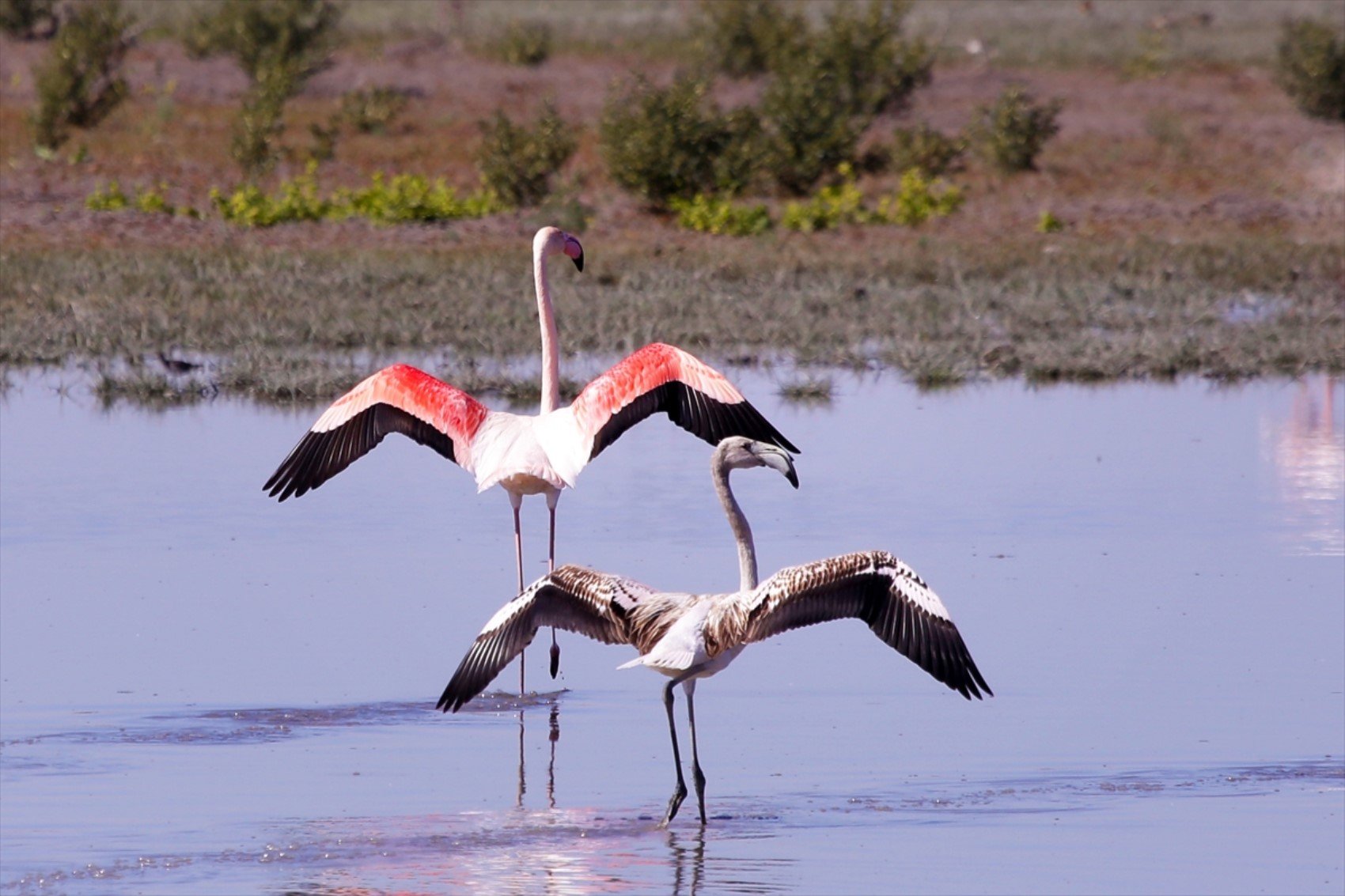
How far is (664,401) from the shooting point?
8547 mm

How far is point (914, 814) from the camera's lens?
631 centimetres

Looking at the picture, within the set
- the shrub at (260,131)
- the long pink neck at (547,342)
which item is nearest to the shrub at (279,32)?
the shrub at (260,131)

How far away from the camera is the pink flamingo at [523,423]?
8.45 m

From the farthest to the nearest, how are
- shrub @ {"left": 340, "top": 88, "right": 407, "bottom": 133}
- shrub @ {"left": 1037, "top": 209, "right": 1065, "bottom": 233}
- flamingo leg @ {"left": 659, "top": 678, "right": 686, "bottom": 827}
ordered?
shrub @ {"left": 340, "top": 88, "right": 407, "bottom": 133}, shrub @ {"left": 1037, "top": 209, "right": 1065, "bottom": 233}, flamingo leg @ {"left": 659, "top": 678, "right": 686, "bottom": 827}

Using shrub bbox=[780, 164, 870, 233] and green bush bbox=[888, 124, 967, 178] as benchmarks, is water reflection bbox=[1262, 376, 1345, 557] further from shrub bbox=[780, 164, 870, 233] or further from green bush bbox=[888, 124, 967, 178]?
green bush bbox=[888, 124, 967, 178]

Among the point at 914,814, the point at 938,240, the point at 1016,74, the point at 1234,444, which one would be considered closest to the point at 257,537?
the point at 914,814

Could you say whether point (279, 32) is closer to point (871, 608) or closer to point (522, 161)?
point (522, 161)

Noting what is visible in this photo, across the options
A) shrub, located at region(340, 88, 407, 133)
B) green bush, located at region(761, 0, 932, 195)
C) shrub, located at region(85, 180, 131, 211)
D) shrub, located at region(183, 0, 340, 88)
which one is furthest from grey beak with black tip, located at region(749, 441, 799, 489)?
shrub, located at region(183, 0, 340, 88)

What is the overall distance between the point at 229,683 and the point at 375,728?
0.75 meters

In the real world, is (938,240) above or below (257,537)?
above

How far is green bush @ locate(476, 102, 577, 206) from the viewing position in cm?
2631

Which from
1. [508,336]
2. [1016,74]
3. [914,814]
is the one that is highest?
[1016,74]

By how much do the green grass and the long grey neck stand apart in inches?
310

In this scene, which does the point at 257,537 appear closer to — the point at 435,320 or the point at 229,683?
the point at 229,683
